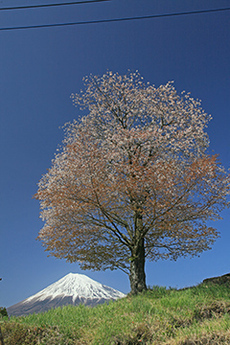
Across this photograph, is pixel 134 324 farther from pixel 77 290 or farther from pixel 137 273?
pixel 77 290

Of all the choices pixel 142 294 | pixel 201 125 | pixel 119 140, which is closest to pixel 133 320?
pixel 142 294

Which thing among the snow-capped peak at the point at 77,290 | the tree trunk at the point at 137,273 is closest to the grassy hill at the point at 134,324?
the snow-capped peak at the point at 77,290

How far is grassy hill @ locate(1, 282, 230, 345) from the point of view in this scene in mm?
5949

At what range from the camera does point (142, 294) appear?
31.4 feet

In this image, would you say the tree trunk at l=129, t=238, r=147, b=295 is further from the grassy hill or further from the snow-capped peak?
the grassy hill

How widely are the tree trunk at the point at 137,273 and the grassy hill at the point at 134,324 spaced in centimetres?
176

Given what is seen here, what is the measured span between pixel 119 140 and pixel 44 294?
21.3 feet

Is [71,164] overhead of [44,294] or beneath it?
overhead

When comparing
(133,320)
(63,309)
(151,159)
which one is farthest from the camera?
(151,159)

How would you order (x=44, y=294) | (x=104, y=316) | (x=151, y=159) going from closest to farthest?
(x=104, y=316) < (x=44, y=294) < (x=151, y=159)

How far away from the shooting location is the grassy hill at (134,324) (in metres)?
5.95

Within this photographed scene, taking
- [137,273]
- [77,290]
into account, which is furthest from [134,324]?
[77,290]

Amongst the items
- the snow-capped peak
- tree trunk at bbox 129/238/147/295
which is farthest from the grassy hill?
tree trunk at bbox 129/238/147/295

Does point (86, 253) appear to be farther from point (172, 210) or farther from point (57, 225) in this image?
point (172, 210)
